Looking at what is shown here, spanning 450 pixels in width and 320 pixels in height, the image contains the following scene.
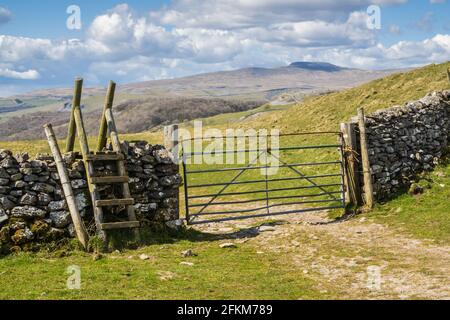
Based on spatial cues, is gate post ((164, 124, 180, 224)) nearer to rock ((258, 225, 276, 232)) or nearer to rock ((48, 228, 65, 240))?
rock ((258, 225, 276, 232))

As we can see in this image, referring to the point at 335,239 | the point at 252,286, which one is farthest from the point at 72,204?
the point at 335,239

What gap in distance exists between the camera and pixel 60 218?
430 inches

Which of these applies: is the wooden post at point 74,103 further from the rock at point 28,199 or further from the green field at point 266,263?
the green field at point 266,263

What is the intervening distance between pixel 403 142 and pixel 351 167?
2.31m

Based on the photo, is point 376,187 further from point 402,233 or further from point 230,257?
point 230,257

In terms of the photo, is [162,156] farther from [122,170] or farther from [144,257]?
[144,257]

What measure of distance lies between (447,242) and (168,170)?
22.0 feet

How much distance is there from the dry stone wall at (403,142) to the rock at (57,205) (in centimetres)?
902

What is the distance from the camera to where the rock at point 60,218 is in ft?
35.7

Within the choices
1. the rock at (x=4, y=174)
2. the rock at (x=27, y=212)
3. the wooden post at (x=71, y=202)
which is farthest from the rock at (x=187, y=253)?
the rock at (x=4, y=174)

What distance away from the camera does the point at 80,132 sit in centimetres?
1177

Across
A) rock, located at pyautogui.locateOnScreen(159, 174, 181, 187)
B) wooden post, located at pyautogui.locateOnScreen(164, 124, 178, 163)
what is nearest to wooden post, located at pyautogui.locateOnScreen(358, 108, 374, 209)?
wooden post, located at pyautogui.locateOnScreen(164, 124, 178, 163)

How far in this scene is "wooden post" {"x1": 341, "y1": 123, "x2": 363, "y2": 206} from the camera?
15.4 metres

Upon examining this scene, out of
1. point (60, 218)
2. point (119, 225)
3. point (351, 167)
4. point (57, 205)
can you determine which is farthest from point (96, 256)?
point (351, 167)
